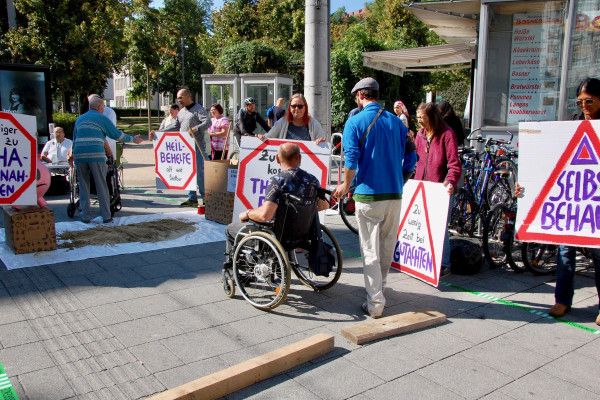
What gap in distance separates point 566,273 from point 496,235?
1318mm

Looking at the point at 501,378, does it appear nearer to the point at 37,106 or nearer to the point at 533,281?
the point at 533,281

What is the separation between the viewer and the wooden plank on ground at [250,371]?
111 inches

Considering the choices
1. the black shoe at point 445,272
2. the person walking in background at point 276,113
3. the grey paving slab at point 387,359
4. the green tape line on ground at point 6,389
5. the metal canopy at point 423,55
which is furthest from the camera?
the metal canopy at point 423,55

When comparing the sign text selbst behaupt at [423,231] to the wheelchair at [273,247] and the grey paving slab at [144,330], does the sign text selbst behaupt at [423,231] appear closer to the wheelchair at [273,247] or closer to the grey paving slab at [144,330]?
the wheelchair at [273,247]

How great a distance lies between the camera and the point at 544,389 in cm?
309

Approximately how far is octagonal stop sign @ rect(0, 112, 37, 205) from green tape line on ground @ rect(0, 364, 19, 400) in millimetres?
3255

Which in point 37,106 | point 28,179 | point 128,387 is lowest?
point 128,387

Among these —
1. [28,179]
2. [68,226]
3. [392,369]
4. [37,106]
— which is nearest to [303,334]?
[392,369]

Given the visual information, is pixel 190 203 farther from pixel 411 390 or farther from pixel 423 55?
pixel 411 390

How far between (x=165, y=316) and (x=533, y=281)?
11.8ft

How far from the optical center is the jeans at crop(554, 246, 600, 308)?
4.13 m

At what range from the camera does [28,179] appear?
598 cm

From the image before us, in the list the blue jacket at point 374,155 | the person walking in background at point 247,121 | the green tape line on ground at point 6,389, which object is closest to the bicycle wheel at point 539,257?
the blue jacket at point 374,155

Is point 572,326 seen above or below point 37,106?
below
